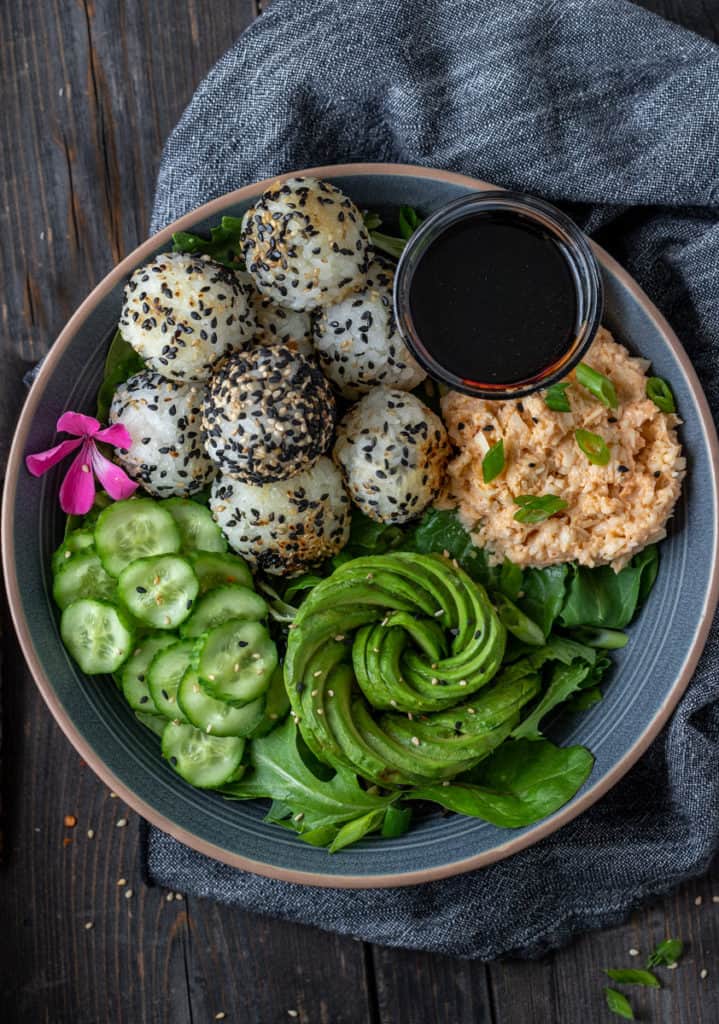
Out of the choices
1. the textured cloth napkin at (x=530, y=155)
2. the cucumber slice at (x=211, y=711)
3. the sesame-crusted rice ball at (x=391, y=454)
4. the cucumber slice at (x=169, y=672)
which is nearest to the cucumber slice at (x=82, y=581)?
the cucumber slice at (x=169, y=672)

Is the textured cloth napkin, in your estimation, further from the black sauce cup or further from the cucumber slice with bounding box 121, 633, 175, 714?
the cucumber slice with bounding box 121, 633, 175, 714

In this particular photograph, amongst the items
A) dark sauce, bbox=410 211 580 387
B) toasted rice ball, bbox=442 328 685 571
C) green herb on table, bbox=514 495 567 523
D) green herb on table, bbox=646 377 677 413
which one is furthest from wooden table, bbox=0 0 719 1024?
green herb on table, bbox=646 377 677 413

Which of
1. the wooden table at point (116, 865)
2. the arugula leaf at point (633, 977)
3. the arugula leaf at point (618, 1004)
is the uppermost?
the wooden table at point (116, 865)

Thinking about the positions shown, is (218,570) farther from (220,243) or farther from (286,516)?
(220,243)

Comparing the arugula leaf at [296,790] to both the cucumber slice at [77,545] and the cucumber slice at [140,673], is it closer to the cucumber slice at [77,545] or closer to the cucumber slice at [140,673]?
the cucumber slice at [140,673]

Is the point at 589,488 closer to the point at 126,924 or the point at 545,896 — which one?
the point at 545,896

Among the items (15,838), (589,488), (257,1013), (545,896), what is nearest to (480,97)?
(589,488)

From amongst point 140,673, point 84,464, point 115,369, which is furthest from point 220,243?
point 140,673
